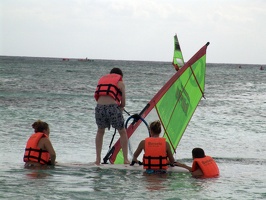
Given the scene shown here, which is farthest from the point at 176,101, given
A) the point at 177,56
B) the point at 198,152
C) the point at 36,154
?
the point at 177,56

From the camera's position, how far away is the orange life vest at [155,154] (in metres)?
8.16

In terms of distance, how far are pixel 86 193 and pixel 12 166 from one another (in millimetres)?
2472

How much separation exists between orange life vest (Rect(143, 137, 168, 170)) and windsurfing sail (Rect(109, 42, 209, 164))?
0.84 meters

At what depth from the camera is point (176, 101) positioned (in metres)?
9.62

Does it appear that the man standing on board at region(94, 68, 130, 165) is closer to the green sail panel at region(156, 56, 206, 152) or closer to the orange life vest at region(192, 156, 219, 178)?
the green sail panel at region(156, 56, 206, 152)

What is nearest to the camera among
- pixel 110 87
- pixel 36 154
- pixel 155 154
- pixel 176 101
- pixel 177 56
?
pixel 155 154

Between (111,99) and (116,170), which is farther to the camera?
(116,170)

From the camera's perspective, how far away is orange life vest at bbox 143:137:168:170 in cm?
816

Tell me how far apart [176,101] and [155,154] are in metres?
1.62

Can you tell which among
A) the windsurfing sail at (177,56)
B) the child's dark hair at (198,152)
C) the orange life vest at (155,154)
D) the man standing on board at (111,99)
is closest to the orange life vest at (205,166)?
the child's dark hair at (198,152)

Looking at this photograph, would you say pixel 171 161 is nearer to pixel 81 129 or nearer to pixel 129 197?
pixel 129 197

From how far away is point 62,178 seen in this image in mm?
8141

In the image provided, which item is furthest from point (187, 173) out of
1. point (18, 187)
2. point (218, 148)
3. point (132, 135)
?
point (218, 148)

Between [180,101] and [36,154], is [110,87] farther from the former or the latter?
[180,101]
